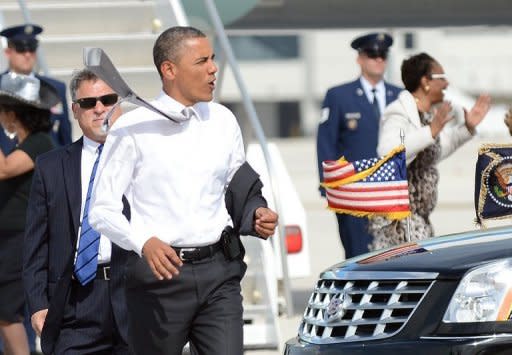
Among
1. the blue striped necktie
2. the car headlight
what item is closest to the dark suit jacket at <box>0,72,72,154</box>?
the blue striped necktie

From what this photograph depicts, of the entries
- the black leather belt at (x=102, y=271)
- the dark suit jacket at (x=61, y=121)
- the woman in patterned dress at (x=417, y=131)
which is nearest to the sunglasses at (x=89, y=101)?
the black leather belt at (x=102, y=271)

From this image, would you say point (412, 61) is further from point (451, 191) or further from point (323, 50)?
point (323, 50)

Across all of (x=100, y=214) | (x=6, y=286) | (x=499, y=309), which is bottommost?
(x=6, y=286)

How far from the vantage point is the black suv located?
5.08 metres

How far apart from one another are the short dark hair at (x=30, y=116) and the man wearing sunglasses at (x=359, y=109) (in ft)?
8.54

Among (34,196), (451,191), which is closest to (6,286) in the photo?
(34,196)

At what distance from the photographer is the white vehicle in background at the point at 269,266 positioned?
9.54m

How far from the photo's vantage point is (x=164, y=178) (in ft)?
17.7

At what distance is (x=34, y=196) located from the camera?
620cm

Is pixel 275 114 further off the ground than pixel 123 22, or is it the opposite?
pixel 123 22

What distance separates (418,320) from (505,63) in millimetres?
73944

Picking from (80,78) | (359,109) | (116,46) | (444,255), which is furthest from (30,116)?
(116,46)

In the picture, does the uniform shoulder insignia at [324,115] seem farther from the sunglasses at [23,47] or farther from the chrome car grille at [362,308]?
the chrome car grille at [362,308]

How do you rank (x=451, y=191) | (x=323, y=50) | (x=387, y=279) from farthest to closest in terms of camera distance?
(x=323, y=50)
(x=451, y=191)
(x=387, y=279)
